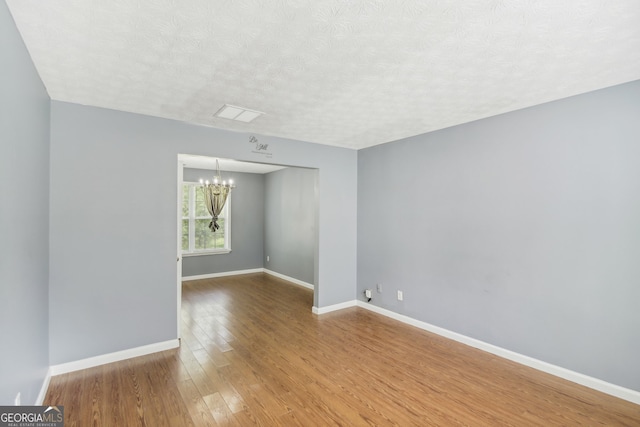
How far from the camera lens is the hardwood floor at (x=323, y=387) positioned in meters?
2.22

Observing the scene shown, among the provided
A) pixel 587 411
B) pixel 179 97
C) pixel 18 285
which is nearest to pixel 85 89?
pixel 179 97

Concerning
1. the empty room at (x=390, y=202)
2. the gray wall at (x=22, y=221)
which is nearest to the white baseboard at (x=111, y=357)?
the empty room at (x=390, y=202)

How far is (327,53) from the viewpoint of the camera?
6.49 ft

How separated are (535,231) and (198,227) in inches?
→ 254

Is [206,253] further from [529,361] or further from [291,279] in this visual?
[529,361]

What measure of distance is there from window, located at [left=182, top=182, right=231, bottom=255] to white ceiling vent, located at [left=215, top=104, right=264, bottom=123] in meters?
3.99

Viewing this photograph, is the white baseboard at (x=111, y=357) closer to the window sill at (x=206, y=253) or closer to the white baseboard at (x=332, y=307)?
the white baseboard at (x=332, y=307)

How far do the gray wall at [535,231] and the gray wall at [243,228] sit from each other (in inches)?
169

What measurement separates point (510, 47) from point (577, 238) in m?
1.90

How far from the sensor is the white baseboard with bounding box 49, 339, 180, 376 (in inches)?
110

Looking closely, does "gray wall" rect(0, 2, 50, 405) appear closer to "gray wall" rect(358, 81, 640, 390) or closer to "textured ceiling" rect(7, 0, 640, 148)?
"textured ceiling" rect(7, 0, 640, 148)

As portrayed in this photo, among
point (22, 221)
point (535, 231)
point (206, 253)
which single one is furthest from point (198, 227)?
point (535, 231)

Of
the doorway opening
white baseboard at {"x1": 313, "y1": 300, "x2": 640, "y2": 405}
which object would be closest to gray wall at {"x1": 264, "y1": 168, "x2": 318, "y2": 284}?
the doorway opening

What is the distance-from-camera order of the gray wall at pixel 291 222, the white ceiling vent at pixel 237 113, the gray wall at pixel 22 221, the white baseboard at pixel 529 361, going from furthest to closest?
the gray wall at pixel 291 222, the white ceiling vent at pixel 237 113, the white baseboard at pixel 529 361, the gray wall at pixel 22 221
